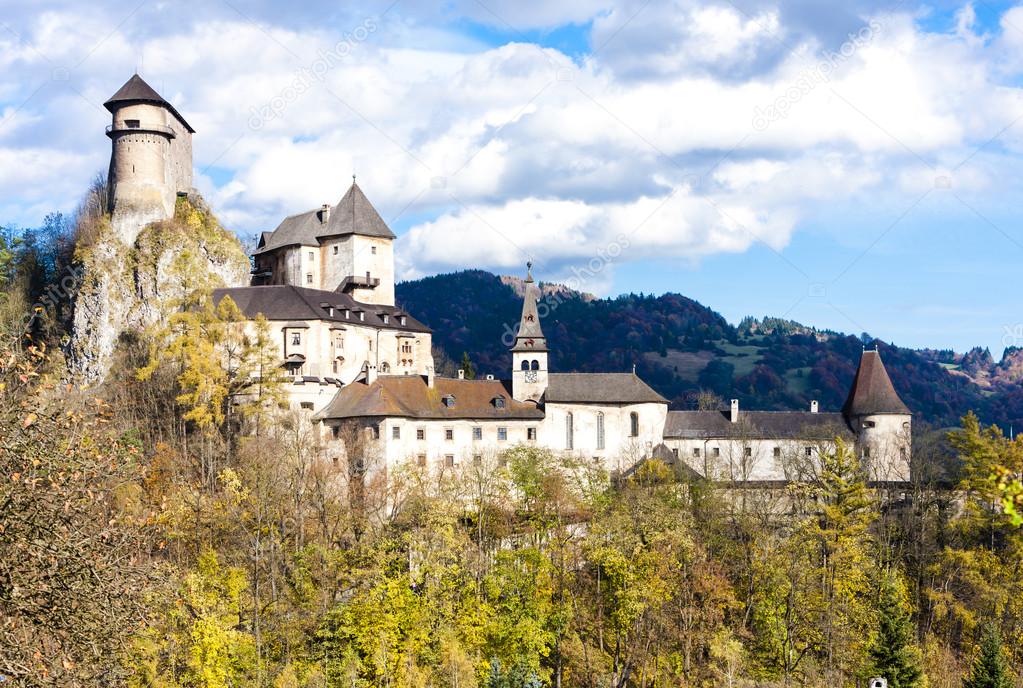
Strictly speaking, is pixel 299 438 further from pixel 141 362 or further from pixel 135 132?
pixel 135 132

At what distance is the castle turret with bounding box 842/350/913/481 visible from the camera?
66.6 metres

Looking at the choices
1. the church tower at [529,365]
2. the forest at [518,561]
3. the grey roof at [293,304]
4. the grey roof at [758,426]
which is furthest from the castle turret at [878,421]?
the grey roof at [293,304]

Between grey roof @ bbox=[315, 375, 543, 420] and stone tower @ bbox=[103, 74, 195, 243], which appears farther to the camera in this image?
stone tower @ bbox=[103, 74, 195, 243]

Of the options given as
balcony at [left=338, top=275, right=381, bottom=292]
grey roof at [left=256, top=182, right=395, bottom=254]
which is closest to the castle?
balcony at [left=338, top=275, right=381, bottom=292]

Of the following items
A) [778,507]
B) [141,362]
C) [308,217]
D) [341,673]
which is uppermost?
[308,217]

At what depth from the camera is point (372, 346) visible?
71.9m

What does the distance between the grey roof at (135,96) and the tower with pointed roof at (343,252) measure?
12.4 meters

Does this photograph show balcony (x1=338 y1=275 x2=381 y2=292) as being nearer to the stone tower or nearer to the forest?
the stone tower

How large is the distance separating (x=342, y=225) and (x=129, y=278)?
14.8m

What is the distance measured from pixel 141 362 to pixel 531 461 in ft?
78.6

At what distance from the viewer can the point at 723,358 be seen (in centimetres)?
17625

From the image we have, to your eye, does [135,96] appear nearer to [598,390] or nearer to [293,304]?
[293,304]

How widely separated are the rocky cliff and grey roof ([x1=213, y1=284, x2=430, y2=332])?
3460 millimetres

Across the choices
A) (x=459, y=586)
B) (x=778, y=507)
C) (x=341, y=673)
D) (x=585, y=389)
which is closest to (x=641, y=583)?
(x=459, y=586)
